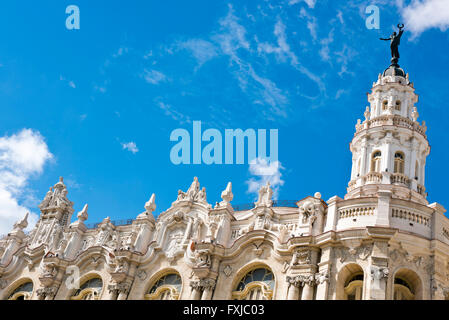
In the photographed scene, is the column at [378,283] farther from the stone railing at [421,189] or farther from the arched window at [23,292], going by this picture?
the arched window at [23,292]

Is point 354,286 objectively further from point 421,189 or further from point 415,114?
point 415,114

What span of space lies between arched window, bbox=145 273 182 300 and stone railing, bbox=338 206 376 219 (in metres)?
10.4

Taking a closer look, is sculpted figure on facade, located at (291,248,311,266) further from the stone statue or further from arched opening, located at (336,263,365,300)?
the stone statue

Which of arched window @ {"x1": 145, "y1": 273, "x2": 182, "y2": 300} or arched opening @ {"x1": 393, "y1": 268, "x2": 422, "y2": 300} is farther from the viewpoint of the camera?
arched window @ {"x1": 145, "y1": 273, "x2": 182, "y2": 300}

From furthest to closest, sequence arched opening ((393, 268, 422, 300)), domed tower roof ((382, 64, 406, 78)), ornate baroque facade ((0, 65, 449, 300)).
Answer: domed tower roof ((382, 64, 406, 78))
ornate baroque facade ((0, 65, 449, 300))
arched opening ((393, 268, 422, 300))

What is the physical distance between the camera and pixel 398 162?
32.8 m

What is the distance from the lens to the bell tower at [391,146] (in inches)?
1237

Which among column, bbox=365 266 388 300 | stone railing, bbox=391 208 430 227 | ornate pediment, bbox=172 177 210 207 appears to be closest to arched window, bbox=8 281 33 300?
ornate pediment, bbox=172 177 210 207

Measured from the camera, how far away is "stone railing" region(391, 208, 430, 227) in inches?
988

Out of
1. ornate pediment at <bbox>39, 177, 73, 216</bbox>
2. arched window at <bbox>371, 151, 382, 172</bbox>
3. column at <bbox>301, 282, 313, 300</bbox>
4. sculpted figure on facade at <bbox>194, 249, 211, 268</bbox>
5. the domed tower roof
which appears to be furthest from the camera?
ornate pediment at <bbox>39, 177, 73, 216</bbox>

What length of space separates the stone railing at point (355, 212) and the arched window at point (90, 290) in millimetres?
15912

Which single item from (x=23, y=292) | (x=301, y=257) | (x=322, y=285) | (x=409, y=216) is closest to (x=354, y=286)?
(x=322, y=285)
